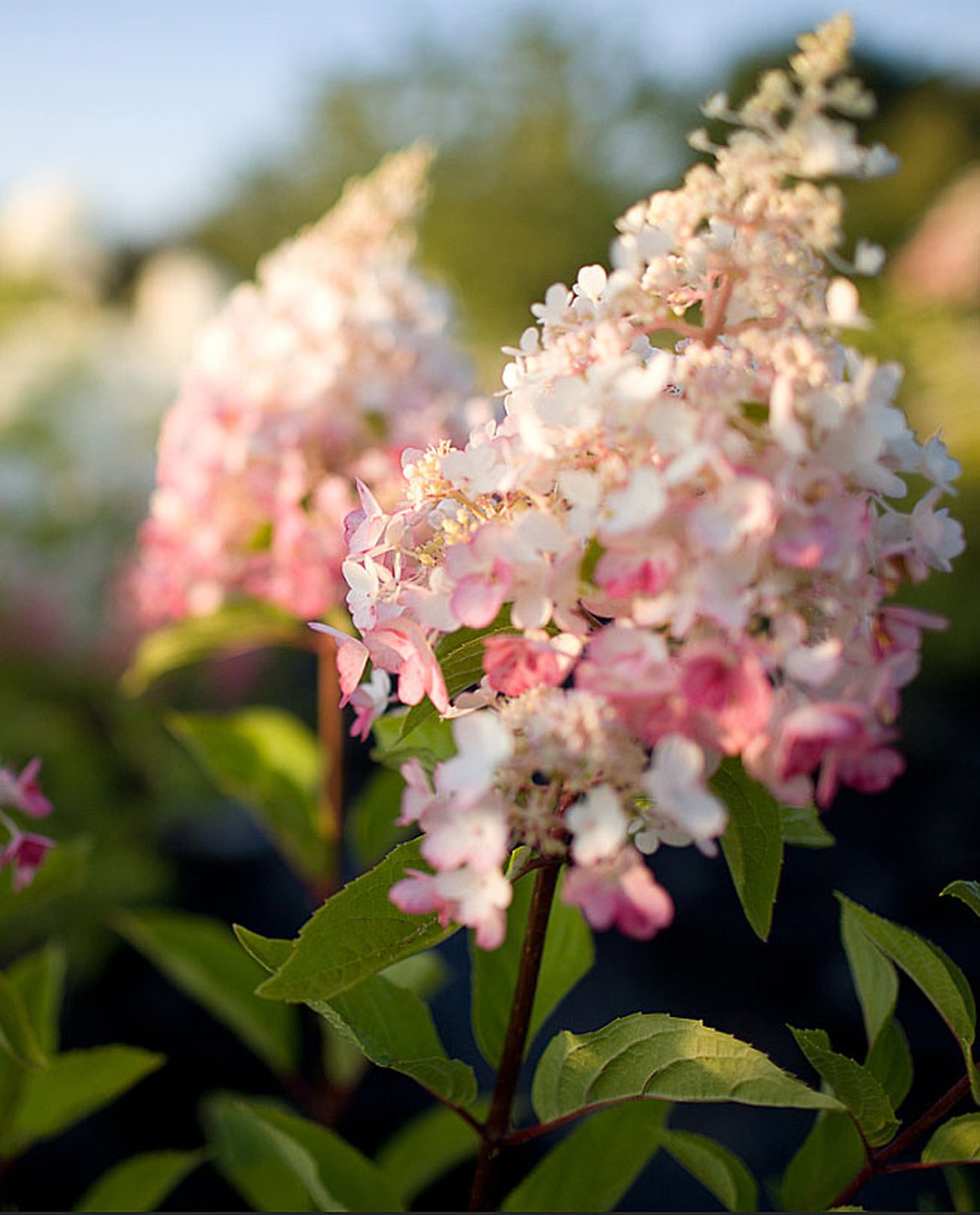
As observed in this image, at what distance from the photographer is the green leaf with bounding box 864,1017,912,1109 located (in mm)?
602

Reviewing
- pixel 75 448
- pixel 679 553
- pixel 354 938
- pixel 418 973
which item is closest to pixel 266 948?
pixel 354 938

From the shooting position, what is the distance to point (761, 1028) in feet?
5.98

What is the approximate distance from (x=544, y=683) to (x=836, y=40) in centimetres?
30

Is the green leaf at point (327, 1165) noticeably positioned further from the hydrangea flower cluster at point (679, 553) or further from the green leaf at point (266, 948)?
the hydrangea flower cluster at point (679, 553)

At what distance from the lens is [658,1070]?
1.63 feet

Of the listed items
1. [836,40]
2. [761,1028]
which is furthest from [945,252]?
[836,40]

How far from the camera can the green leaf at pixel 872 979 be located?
→ 631 millimetres

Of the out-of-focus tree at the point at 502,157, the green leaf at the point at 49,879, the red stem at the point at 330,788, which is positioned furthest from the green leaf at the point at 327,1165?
the out-of-focus tree at the point at 502,157

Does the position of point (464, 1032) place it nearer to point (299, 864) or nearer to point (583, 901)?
point (299, 864)

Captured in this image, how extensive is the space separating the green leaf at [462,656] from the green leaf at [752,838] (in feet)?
0.38

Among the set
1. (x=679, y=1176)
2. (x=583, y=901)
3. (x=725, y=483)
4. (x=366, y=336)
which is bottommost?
(x=679, y=1176)

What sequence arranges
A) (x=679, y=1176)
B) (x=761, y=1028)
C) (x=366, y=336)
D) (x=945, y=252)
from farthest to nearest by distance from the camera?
(x=945, y=252) → (x=761, y=1028) → (x=679, y=1176) → (x=366, y=336)

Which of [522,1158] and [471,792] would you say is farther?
[522,1158]

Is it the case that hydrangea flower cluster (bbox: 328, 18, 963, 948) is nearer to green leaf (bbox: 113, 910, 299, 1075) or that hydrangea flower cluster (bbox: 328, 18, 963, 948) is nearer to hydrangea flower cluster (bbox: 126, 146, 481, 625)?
hydrangea flower cluster (bbox: 126, 146, 481, 625)
